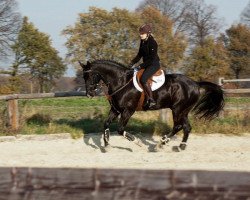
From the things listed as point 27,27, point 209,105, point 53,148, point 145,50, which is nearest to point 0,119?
point 53,148

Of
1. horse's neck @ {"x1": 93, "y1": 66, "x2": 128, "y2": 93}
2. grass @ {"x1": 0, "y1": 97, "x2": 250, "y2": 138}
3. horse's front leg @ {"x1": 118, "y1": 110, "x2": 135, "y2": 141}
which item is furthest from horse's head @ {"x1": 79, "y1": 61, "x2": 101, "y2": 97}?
grass @ {"x1": 0, "y1": 97, "x2": 250, "y2": 138}

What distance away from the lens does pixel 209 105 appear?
1112 cm

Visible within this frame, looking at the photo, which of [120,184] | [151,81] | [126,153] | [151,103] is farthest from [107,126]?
[120,184]

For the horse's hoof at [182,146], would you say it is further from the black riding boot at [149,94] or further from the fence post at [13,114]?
the fence post at [13,114]

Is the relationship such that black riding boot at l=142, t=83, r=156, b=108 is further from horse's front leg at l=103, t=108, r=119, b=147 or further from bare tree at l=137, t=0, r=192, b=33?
bare tree at l=137, t=0, r=192, b=33

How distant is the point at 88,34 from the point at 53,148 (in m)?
29.1

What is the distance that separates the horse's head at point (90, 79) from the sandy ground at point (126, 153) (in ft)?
4.11

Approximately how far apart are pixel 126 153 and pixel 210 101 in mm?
2496

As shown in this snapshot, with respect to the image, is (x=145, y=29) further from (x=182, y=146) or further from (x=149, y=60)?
(x=182, y=146)

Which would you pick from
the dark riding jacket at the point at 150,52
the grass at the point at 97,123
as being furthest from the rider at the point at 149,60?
the grass at the point at 97,123

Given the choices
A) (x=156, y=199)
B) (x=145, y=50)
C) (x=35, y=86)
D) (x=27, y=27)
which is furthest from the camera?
(x=35, y=86)

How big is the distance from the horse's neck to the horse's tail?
6.24ft

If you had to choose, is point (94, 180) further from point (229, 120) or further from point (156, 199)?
point (229, 120)

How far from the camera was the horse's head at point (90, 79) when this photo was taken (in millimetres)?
10039
